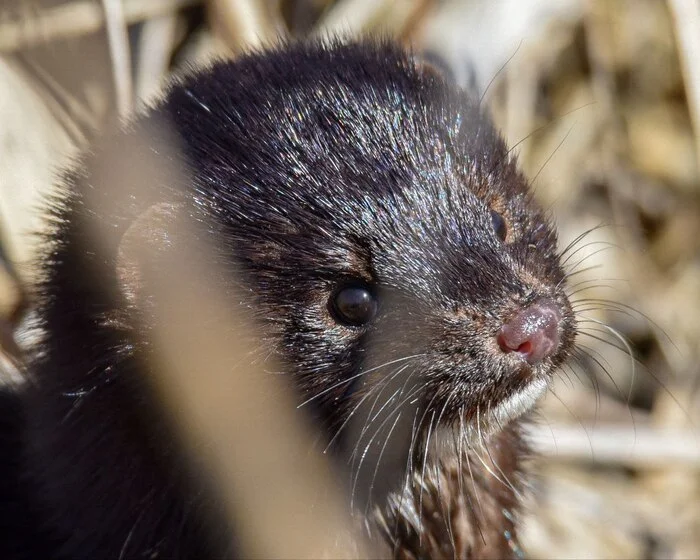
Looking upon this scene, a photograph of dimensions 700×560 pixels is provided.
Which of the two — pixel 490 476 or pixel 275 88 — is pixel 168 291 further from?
pixel 490 476

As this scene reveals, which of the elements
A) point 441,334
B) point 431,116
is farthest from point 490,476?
point 431,116

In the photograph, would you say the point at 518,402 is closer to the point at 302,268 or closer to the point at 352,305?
the point at 352,305

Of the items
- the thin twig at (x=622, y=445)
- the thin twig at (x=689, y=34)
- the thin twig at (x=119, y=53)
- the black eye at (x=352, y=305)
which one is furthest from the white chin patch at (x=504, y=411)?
the thin twig at (x=689, y=34)

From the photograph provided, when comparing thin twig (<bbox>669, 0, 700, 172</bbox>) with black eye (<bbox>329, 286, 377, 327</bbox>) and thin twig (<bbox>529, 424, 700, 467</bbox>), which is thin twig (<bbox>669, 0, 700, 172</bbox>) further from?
black eye (<bbox>329, 286, 377, 327</bbox>)

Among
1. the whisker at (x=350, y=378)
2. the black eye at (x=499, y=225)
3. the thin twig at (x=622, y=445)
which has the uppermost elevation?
the black eye at (x=499, y=225)

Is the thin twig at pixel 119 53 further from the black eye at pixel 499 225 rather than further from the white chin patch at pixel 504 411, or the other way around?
the white chin patch at pixel 504 411

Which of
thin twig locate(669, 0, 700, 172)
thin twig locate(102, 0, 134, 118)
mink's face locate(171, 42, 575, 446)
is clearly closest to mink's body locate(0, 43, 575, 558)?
mink's face locate(171, 42, 575, 446)

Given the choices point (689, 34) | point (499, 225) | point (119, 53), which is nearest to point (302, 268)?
point (499, 225)
